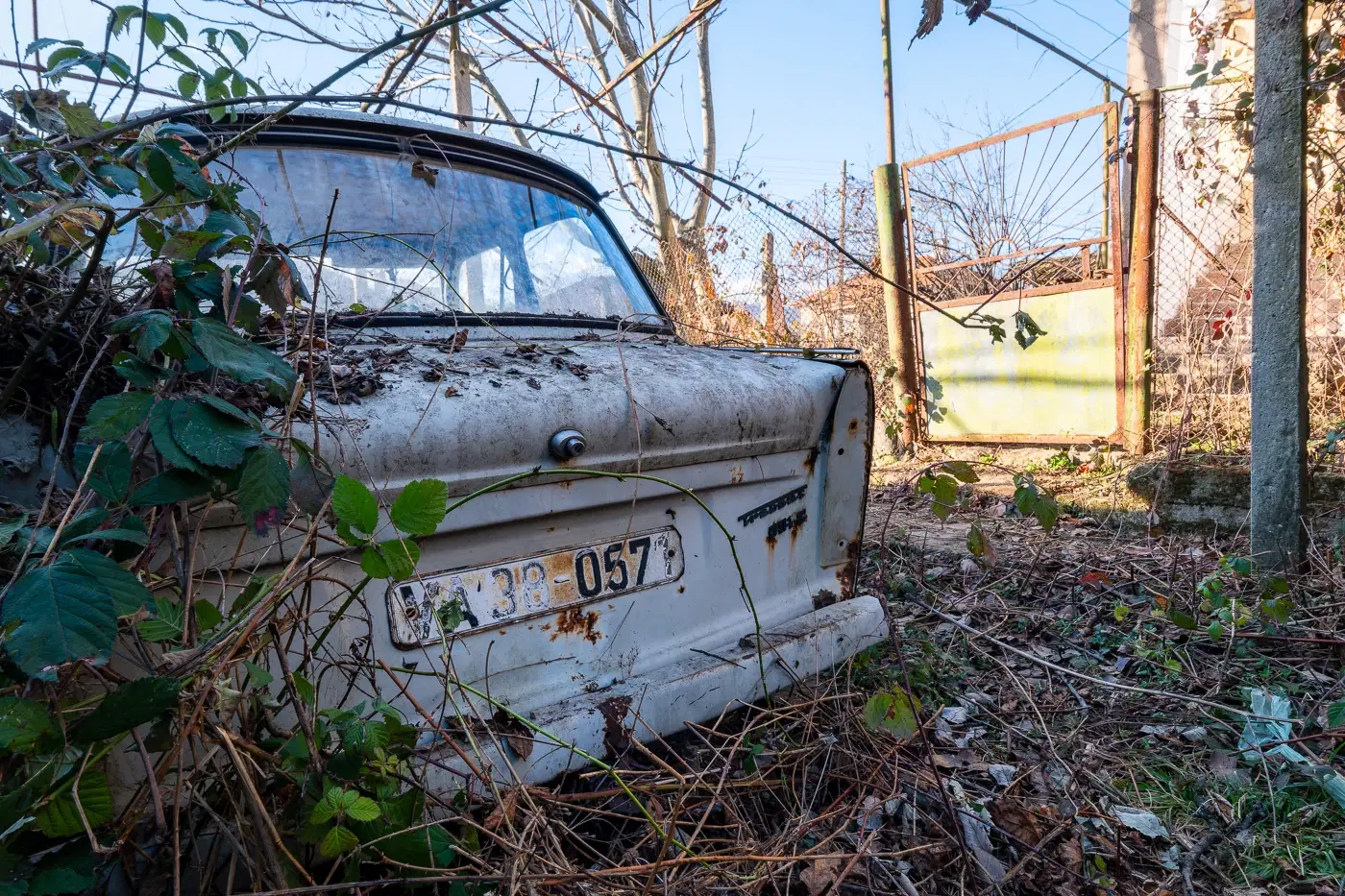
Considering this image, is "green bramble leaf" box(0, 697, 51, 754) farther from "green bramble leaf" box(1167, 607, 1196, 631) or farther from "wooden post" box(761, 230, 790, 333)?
"wooden post" box(761, 230, 790, 333)

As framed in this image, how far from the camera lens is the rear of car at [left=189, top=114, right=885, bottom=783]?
5.42 ft

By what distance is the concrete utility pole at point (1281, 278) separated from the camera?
10.9 ft

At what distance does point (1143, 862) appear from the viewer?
6.55 feet

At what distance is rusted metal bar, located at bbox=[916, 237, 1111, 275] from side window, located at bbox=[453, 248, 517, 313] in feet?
16.6

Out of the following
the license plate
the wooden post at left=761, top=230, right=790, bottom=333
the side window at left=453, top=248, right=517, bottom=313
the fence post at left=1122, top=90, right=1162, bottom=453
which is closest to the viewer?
the license plate

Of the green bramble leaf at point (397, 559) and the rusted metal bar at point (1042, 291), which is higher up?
the rusted metal bar at point (1042, 291)

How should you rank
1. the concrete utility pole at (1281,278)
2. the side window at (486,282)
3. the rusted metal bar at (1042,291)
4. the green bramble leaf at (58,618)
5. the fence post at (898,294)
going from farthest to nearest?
the fence post at (898,294) → the rusted metal bar at (1042,291) → the concrete utility pole at (1281,278) → the side window at (486,282) → the green bramble leaf at (58,618)

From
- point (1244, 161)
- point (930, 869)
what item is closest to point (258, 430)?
point (930, 869)

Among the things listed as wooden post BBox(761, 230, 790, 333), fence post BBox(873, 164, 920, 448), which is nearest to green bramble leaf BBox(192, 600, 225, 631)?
fence post BBox(873, 164, 920, 448)

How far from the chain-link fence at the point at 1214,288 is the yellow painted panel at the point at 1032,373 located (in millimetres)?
362

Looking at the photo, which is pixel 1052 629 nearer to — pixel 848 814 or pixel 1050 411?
pixel 848 814

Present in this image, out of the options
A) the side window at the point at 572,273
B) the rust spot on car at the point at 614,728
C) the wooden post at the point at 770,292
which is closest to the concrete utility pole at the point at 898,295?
the wooden post at the point at 770,292

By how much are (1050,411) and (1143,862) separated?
507 cm

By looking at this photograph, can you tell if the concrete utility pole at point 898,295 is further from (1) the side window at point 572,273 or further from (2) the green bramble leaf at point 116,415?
(2) the green bramble leaf at point 116,415
